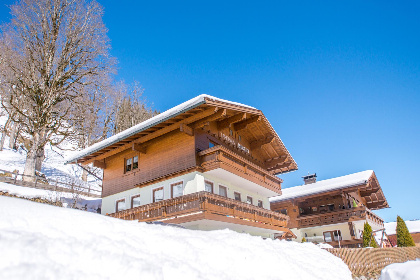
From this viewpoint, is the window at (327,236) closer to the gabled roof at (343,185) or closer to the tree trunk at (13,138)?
the gabled roof at (343,185)

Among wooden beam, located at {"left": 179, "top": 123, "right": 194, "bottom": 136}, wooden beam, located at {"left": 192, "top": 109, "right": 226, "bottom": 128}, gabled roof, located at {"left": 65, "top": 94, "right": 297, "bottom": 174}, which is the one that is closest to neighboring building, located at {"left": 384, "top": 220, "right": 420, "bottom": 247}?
gabled roof, located at {"left": 65, "top": 94, "right": 297, "bottom": 174}

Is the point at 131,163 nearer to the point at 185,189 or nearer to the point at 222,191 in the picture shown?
the point at 185,189

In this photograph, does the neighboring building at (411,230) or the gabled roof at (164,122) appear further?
the neighboring building at (411,230)

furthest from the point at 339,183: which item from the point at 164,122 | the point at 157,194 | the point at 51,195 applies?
the point at 51,195

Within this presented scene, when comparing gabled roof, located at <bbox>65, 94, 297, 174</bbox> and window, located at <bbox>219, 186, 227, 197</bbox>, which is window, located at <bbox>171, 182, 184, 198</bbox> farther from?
gabled roof, located at <bbox>65, 94, 297, 174</bbox>

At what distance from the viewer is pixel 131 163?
20.2 metres

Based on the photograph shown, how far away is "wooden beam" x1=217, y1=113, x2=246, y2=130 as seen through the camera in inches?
721

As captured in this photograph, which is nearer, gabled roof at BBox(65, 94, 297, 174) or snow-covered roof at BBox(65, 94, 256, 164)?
snow-covered roof at BBox(65, 94, 256, 164)

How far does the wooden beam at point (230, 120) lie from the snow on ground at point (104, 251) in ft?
39.2

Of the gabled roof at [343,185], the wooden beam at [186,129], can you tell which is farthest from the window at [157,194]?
the gabled roof at [343,185]

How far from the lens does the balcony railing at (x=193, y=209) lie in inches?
579

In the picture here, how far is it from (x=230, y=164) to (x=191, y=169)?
2165 millimetres

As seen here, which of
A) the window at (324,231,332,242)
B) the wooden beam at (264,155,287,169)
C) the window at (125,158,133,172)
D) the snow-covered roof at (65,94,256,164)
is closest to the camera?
the snow-covered roof at (65,94,256,164)

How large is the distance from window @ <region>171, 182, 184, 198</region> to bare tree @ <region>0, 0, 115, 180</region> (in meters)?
11.6
